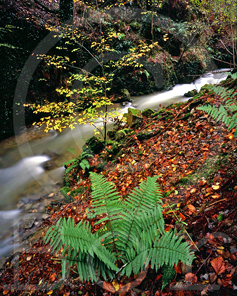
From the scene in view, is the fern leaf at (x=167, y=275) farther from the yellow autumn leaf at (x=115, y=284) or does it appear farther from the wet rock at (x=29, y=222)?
the wet rock at (x=29, y=222)

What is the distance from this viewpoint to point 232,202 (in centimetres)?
166

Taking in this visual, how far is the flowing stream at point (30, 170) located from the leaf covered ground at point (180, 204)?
3.84ft

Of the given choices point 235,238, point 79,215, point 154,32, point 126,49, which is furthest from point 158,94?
point 235,238

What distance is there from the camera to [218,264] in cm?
128

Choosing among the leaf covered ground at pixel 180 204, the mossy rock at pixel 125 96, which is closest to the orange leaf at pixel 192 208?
the leaf covered ground at pixel 180 204

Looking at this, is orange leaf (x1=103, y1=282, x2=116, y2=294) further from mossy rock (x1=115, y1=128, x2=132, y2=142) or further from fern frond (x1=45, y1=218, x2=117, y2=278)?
mossy rock (x1=115, y1=128, x2=132, y2=142)

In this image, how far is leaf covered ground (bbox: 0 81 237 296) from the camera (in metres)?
1.34

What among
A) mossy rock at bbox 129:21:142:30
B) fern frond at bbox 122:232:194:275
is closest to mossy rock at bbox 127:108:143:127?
fern frond at bbox 122:232:194:275

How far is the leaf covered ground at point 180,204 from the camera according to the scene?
1.34 meters

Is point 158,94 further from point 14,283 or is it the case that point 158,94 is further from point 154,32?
point 14,283

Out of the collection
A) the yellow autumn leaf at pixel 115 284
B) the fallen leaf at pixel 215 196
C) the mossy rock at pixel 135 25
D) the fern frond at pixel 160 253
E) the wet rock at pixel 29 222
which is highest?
the mossy rock at pixel 135 25

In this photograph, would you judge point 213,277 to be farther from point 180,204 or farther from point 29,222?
point 29,222

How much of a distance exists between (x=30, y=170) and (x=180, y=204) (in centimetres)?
649

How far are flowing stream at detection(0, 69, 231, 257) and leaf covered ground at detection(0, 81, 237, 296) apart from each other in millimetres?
1170
